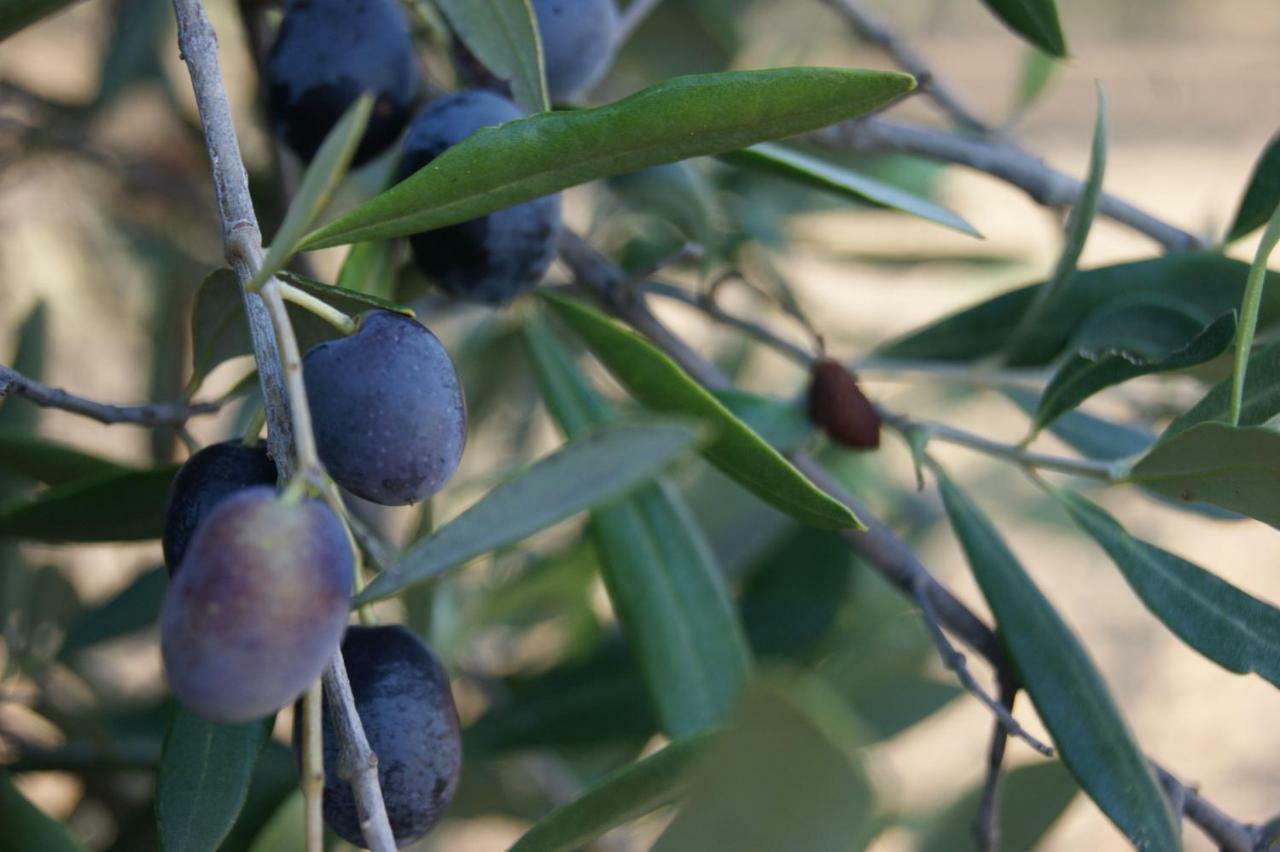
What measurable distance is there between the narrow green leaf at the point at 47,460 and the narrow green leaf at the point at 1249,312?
0.62 m

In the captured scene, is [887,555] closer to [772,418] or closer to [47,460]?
[772,418]

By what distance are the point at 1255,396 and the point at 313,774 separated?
47 centimetres

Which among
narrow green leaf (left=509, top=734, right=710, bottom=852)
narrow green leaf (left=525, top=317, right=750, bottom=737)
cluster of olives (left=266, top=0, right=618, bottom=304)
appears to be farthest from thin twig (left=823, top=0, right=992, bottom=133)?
narrow green leaf (left=509, top=734, right=710, bottom=852)

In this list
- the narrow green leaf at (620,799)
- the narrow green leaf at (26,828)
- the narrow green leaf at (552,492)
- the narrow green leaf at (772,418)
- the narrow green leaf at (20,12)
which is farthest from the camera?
the narrow green leaf at (772,418)

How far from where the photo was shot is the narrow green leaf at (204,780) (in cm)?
50

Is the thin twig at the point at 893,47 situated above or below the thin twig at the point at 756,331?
above

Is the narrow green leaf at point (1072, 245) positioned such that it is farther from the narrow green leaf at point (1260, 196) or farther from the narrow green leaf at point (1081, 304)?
the narrow green leaf at point (1260, 196)

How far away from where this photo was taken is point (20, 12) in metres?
0.54

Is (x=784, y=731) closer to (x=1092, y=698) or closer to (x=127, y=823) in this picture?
(x=1092, y=698)

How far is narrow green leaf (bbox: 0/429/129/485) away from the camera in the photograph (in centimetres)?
71

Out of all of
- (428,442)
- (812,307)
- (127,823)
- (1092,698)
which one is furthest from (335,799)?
(812,307)

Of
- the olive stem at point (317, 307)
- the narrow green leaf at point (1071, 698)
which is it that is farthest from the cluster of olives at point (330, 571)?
the narrow green leaf at point (1071, 698)

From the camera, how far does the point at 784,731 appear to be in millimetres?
351

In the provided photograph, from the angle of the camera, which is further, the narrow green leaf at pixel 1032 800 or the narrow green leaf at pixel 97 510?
the narrow green leaf at pixel 1032 800
